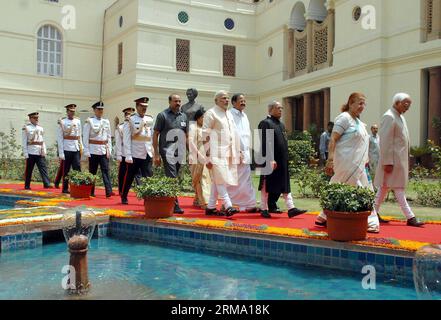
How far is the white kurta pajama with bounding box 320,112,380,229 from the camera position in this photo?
5504mm

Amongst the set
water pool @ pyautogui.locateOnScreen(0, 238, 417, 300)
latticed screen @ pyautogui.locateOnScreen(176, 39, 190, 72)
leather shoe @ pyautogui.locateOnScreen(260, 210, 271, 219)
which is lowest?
water pool @ pyautogui.locateOnScreen(0, 238, 417, 300)

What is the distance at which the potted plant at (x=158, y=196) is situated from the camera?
6301 mm

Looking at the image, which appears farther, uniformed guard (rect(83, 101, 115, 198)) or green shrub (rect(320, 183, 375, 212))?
uniformed guard (rect(83, 101, 115, 198))

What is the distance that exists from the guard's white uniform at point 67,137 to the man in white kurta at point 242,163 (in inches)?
158

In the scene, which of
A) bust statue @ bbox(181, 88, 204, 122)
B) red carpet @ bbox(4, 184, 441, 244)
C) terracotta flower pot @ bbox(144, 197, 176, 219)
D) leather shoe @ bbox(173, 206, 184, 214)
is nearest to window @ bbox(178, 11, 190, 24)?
bust statue @ bbox(181, 88, 204, 122)

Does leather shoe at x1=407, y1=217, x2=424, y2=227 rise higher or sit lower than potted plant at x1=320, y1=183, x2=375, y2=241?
lower

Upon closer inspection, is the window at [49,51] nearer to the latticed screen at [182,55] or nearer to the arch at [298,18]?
the latticed screen at [182,55]

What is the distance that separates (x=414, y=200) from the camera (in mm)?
9664

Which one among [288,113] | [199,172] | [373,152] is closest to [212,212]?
[199,172]

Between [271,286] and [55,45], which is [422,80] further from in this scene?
[55,45]

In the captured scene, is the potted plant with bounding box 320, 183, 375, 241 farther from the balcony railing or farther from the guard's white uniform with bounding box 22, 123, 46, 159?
the balcony railing

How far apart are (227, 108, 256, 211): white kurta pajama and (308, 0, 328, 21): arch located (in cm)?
1585
